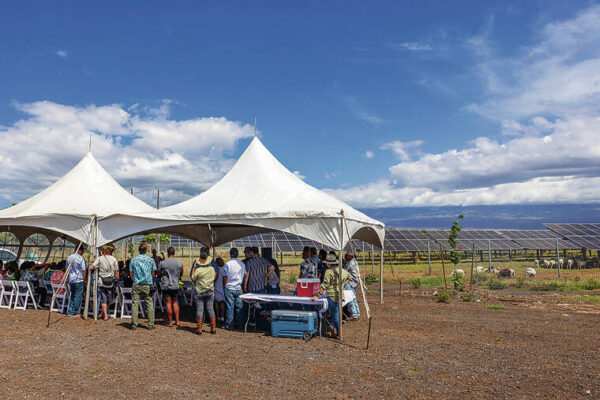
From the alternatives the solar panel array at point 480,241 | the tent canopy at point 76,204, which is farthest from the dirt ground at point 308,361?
the solar panel array at point 480,241

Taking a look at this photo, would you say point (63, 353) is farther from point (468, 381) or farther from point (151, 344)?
point (468, 381)

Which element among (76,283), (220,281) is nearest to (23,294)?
(76,283)

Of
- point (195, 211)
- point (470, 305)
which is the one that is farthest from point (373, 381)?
point (470, 305)

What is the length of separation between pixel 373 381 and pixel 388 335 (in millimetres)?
3147

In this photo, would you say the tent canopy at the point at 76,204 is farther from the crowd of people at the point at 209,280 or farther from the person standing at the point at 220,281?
the person standing at the point at 220,281

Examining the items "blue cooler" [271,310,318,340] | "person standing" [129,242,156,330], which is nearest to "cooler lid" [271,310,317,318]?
"blue cooler" [271,310,318,340]

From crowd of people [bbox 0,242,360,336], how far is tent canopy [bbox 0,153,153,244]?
101 centimetres

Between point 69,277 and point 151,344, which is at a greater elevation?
point 69,277

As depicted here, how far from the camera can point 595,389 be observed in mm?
5875

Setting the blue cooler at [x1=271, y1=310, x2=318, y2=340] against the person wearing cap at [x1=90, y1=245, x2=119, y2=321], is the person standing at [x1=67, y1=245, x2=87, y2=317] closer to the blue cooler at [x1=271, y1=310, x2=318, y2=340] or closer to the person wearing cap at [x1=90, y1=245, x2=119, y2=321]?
the person wearing cap at [x1=90, y1=245, x2=119, y2=321]

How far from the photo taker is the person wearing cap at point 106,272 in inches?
411

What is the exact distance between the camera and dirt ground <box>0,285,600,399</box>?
19.2 feet

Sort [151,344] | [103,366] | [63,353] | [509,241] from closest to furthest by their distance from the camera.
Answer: [103,366] < [63,353] < [151,344] < [509,241]

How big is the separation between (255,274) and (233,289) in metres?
0.62
